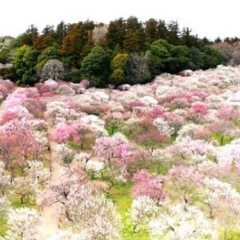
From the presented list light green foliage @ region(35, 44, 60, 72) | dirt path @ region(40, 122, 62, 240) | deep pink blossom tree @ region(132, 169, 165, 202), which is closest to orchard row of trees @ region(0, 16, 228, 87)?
light green foliage @ region(35, 44, 60, 72)

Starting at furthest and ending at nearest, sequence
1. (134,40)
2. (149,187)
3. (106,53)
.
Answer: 1. (134,40)
2. (106,53)
3. (149,187)

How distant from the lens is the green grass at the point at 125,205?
1533 inches

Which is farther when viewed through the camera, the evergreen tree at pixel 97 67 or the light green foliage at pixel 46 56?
the light green foliage at pixel 46 56

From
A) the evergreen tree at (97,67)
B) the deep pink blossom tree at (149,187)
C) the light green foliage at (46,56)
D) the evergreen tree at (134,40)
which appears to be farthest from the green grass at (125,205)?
the evergreen tree at (134,40)

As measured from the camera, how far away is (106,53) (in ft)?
301

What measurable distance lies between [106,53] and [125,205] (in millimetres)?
50858

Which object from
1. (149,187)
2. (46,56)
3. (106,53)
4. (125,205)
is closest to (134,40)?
(106,53)

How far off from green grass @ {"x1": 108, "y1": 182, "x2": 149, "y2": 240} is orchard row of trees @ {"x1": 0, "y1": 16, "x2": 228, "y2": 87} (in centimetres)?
4368

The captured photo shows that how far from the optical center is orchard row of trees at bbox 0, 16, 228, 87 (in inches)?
3573

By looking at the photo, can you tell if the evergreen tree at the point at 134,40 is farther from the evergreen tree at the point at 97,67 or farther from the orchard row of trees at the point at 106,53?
the evergreen tree at the point at 97,67

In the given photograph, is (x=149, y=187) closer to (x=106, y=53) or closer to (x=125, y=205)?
(x=125, y=205)

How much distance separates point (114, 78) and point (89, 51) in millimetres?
7962

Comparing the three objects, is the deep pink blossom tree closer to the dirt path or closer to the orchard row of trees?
the dirt path

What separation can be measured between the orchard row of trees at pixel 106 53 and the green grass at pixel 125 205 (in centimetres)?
4368
